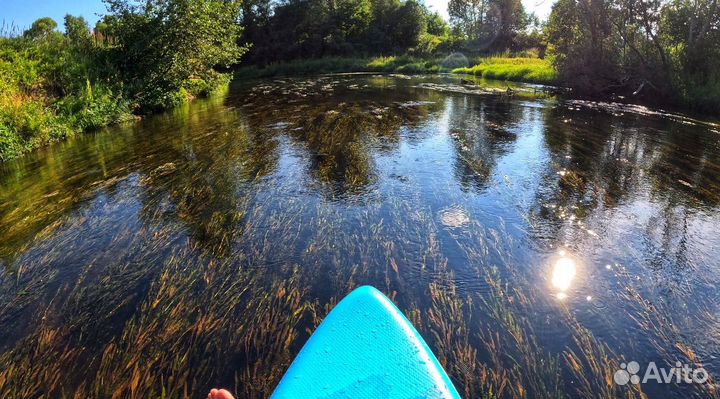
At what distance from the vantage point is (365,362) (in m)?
2.69

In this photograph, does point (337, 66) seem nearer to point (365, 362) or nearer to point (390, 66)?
point (390, 66)

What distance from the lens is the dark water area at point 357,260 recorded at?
139 inches

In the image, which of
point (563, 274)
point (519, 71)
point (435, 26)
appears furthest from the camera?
point (435, 26)

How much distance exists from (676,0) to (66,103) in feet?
78.0

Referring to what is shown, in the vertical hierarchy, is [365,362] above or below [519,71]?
below

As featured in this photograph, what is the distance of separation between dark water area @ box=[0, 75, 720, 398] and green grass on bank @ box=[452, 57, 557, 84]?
15.2 m

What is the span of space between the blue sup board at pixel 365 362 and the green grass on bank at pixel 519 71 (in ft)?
81.1

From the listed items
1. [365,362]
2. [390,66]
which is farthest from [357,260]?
[390,66]

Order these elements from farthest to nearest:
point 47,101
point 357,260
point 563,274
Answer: point 47,101
point 357,260
point 563,274

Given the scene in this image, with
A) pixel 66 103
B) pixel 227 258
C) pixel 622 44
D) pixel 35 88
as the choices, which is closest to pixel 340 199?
pixel 227 258

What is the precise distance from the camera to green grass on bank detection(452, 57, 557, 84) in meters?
24.7

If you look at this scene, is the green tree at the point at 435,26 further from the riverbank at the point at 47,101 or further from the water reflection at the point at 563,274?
the water reflection at the point at 563,274

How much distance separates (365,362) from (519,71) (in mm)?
28851

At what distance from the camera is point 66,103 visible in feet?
43.9
